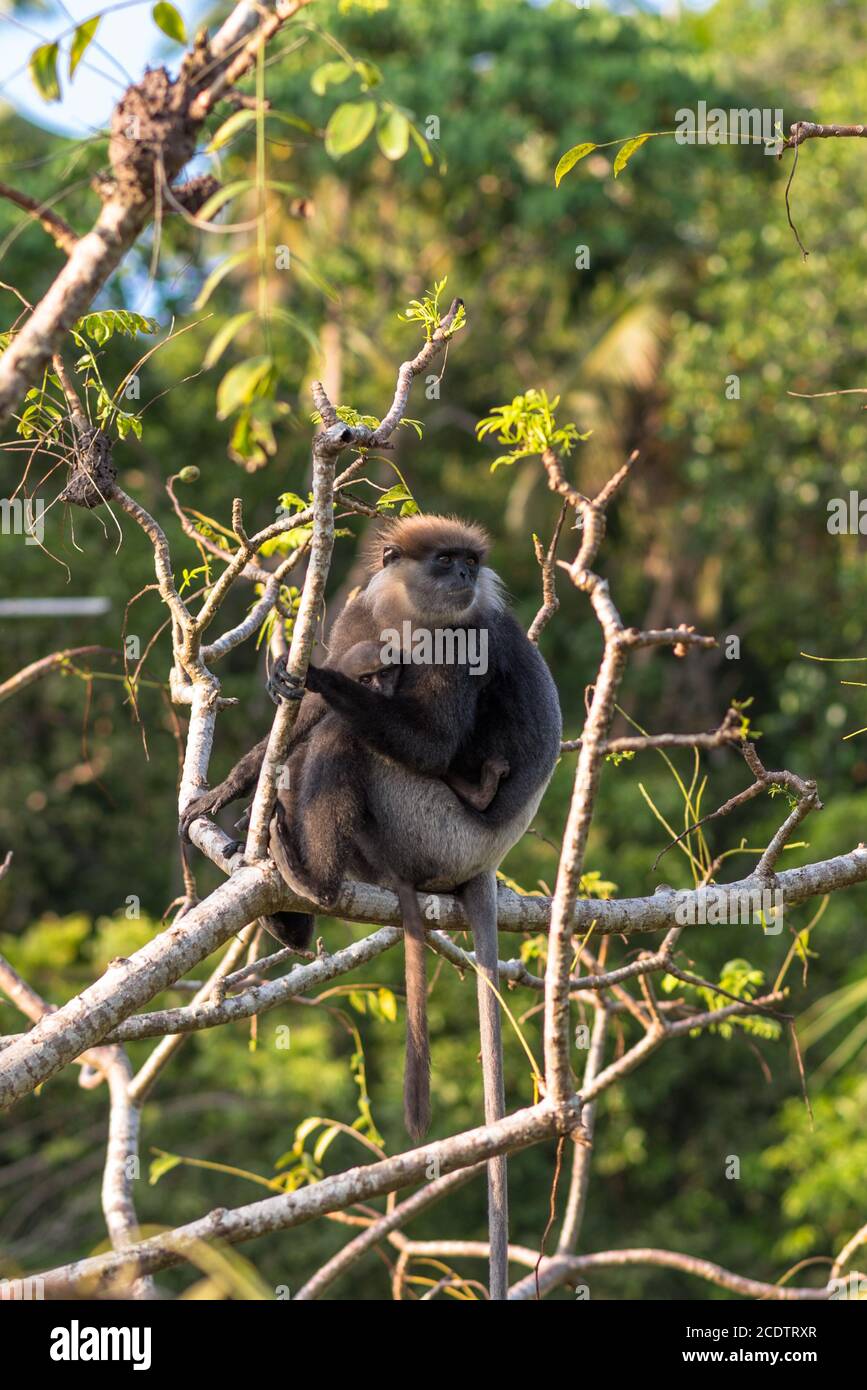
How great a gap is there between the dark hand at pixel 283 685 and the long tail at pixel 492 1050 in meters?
0.74

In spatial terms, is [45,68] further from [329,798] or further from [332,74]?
[329,798]

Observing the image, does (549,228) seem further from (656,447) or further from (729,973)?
(729,973)

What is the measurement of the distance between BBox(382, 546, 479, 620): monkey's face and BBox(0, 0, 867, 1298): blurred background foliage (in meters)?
6.71

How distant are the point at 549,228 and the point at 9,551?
6.12 meters

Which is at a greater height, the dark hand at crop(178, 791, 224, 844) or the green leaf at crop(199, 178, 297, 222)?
the green leaf at crop(199, 178, 297, 222)

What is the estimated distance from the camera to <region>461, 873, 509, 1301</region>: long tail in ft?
10.2

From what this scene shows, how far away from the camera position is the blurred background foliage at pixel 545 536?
12.3 meters

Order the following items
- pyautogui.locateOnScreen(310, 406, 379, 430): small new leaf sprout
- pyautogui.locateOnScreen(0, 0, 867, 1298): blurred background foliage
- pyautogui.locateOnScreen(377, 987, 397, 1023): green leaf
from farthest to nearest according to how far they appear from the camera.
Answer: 1. pyautogui.locateOnScreen(0, 0, 867, 1298): blurred background foliage
2. pyautogui.locateOnScreen(377, 987, 397, 1023): green leaf
3. pyautogui.locateOnScreen(310, 406, 379, 430): small new leaf sprout

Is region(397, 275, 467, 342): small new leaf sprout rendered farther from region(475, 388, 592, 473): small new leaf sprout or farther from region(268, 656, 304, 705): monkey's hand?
region(268, 656, 304, 705): monkey's hand

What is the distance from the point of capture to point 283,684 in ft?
10.1

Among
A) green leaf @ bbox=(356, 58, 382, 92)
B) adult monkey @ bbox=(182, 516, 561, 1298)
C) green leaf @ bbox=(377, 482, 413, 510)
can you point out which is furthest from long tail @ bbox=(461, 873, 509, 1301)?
green leaf @ bbox=(356, 58, 382, 92)

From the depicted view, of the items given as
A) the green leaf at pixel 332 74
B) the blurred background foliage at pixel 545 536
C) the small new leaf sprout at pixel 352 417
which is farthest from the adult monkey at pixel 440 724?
the blurred background foliage at pixel 545 536

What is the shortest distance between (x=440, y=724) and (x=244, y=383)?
2.33 metres

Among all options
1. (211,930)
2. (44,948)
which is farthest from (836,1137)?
(211,930)
